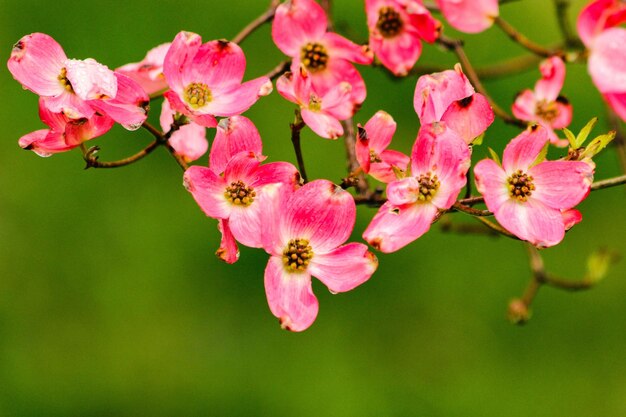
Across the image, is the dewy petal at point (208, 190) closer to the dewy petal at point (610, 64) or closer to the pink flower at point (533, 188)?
the pink flower at point (533, 188)

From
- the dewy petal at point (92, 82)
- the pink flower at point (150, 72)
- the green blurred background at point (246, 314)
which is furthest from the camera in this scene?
the green blurred background at point (246, 314)

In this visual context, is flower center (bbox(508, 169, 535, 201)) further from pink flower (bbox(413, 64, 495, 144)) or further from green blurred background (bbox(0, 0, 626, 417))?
green blurred background (bbox(0, 0, 626, 417))

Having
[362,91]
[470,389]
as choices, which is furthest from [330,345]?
[362,91]

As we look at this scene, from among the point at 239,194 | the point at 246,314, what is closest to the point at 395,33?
the point at 239,194

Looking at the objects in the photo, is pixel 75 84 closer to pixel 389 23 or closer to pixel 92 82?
pixel 92 82

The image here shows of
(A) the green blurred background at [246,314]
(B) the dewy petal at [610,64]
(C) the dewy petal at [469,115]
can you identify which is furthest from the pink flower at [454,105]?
(A) the green blurred background at [246,314]

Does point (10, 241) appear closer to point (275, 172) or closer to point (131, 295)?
point (131, 295)

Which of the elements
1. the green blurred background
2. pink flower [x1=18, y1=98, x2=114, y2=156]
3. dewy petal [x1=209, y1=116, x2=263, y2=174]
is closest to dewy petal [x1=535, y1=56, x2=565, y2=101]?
dewy petal [x1=209, y1=116, x2=263, y2=174]
